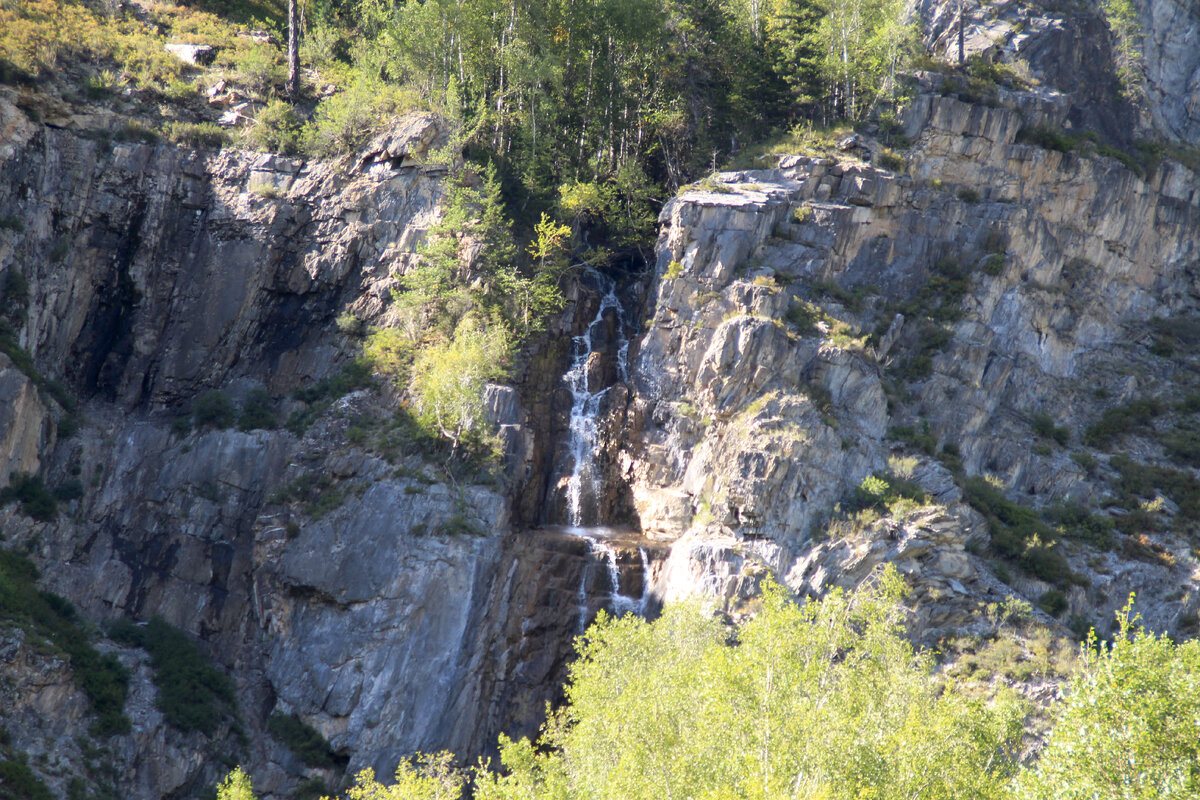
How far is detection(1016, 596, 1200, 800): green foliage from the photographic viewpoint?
15.7 meters

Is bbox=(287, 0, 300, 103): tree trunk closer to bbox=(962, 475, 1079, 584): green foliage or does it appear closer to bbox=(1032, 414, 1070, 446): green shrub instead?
bbox=(962, 475, 1079, 584): green foliage

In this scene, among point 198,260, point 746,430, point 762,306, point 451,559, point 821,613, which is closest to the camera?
point 821,613

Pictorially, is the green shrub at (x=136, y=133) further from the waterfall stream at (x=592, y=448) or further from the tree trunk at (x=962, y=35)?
the tree trunk at (x=962, y=35)

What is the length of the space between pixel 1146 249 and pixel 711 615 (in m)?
38.1

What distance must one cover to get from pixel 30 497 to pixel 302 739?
16.4 m

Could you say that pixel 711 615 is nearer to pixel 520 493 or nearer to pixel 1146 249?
pixel 520 493

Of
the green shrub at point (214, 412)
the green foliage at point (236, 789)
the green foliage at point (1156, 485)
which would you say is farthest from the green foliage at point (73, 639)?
the green foliage at point (1156, 485)

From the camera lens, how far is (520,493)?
41406mm

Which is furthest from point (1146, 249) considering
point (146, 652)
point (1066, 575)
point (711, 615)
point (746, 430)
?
point (146, 652)

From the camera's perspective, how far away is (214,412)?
140 feet

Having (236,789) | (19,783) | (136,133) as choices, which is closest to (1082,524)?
(236,789)

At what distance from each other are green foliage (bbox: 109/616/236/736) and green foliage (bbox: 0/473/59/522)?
6.00 metres

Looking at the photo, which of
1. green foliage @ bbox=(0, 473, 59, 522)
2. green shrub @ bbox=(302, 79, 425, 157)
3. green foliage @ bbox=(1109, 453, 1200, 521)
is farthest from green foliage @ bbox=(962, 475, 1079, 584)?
green foliage @ bbox=(0, 473, 59, 522)

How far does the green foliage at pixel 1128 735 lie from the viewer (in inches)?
619
